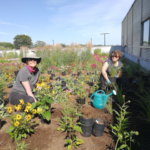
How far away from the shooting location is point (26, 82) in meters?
2.14

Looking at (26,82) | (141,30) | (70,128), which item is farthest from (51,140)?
(141,30)

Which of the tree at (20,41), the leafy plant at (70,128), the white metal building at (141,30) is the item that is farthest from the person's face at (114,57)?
the tree at (20,41)

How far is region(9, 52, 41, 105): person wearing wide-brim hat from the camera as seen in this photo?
2.12m

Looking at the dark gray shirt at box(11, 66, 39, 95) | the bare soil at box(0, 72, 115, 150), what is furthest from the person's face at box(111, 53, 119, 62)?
the dark gray shirt at box(11, 66, 39, 95)

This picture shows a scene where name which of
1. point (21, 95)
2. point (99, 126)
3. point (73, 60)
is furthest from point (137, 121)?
point (73, 60)

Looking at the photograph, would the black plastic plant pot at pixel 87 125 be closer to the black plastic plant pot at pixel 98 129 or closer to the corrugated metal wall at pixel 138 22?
the black plastic plant pot at pixel 98 129

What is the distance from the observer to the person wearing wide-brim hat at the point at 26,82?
2.12 meters

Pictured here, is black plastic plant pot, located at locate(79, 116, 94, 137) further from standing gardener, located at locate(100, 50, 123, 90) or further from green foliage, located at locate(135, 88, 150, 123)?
standing gardener, located at locate(100, 50, 123, 90)

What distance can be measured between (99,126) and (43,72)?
5.61 metres

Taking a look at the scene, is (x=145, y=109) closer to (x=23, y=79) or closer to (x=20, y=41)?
(x=23, y=79)

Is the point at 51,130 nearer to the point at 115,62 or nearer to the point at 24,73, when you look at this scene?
the point at 24,73

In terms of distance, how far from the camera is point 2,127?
76.6 inches

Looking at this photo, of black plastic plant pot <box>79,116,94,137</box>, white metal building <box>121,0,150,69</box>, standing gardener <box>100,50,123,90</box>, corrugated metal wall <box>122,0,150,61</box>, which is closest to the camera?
black plastic plant pot <box>79,116,94,137</box>

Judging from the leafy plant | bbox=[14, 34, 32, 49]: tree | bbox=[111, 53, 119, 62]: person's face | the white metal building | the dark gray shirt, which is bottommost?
→ the leafy plant
